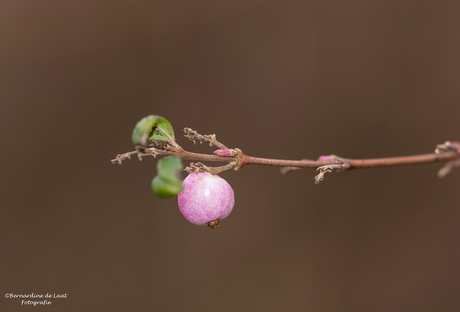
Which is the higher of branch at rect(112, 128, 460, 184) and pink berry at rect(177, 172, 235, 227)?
branch at rect(112, 128, 460, 184)

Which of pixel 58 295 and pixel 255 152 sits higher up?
pixel 255 152

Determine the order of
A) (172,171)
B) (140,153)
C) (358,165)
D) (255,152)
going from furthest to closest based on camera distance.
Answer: (255,152), (358,165), (140,153), (172,171)

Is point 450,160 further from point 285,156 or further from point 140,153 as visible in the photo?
point 285,156

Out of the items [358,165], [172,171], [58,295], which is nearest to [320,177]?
[358,165]

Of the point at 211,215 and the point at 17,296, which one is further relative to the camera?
the point at 17,296

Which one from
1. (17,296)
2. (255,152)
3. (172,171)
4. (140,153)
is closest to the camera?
(172,171)

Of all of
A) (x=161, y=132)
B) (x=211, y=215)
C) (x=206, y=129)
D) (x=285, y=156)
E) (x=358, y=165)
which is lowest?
(x=211, y=215)

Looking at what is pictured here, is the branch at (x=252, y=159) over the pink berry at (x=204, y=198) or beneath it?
over
